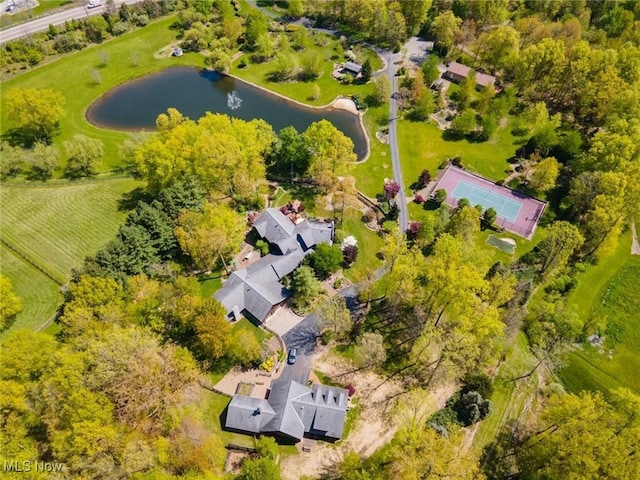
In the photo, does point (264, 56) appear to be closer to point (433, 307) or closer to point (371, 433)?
point (433, 307)

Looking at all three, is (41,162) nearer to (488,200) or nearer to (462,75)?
(488,200)

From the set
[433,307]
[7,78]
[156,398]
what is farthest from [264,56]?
[156,398]

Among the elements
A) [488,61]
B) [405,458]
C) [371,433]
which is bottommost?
[371,433]

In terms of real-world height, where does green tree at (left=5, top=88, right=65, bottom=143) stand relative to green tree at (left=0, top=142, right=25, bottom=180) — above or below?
above

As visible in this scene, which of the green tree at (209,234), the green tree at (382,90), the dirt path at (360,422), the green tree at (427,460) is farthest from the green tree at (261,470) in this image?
the green tree at (382,90)

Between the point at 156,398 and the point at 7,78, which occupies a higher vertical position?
the point at 7,78

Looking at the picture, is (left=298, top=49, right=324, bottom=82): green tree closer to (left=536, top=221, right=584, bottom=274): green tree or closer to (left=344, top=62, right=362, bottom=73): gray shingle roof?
(left=344, top=62, right=362, bottom=73): gray shingle roof

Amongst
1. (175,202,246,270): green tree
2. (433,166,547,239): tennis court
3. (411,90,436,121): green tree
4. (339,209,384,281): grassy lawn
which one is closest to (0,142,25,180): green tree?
(175,202,246,270): green tree
